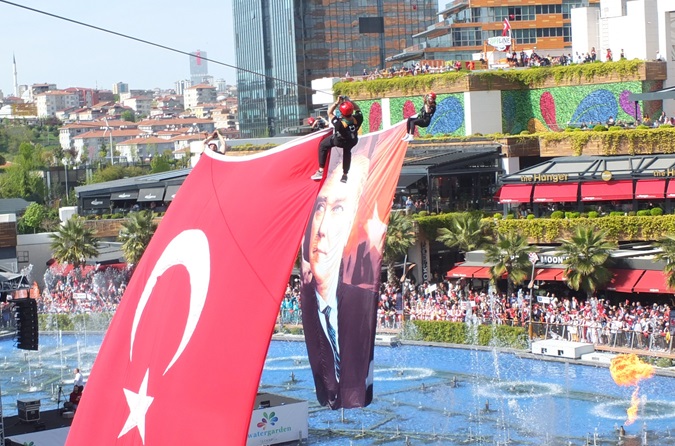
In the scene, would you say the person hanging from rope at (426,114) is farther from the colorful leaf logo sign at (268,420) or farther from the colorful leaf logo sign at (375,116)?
the colorful leaf logo sign at (375,116)

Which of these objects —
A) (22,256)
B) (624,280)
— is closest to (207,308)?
(624,280)

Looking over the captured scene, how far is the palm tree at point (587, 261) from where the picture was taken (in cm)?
4262

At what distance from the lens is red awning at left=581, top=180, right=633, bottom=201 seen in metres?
47.5

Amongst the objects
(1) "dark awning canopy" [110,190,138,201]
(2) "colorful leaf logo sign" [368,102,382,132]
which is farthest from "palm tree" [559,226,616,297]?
(1) "dark awning canopy" [110,190,138,201]

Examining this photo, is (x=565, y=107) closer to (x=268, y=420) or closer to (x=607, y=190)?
(x=607, y=190)

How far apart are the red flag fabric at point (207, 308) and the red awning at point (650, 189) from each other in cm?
3714

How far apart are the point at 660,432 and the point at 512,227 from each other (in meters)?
21.1

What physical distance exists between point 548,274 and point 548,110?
16660mm

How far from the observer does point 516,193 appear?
165 feet

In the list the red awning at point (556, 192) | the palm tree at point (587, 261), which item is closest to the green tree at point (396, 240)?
the red awning at point (556, 192)

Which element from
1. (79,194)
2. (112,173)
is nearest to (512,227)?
(79,194)

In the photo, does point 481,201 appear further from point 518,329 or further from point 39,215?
point 39,215

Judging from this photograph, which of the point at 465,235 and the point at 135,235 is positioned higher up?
the point at 135,235

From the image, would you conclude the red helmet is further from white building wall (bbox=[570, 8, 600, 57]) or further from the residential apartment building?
the residential apartment building
